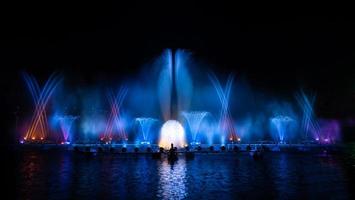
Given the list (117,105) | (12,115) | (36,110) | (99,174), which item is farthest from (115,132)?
(99,174)

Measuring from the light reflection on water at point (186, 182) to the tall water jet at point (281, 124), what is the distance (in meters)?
52.5

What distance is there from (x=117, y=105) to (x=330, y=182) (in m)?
71.1

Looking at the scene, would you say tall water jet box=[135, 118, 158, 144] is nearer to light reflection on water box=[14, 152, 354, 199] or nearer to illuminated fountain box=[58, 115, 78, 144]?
illuminated fountain box=[58, 115, 78, 144]

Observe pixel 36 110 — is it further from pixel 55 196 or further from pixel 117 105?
pixel 55 196

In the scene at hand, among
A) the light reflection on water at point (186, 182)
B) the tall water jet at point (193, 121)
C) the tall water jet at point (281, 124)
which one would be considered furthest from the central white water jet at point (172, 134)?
the tall water jet at point (281, 124)

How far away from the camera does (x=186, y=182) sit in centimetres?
2633

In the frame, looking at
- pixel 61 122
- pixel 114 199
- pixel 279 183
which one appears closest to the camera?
pixel 114 199

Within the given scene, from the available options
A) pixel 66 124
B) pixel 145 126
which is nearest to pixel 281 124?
pixel 145 126

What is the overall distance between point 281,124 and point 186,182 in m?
66.0

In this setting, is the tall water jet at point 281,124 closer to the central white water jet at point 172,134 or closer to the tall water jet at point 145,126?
the tall water jet at point 145,126

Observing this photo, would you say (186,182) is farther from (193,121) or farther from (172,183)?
(193,121)

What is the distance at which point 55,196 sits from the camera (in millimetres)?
21656

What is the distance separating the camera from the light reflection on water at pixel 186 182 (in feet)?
72.1

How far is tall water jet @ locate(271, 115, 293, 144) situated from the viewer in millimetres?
87375
